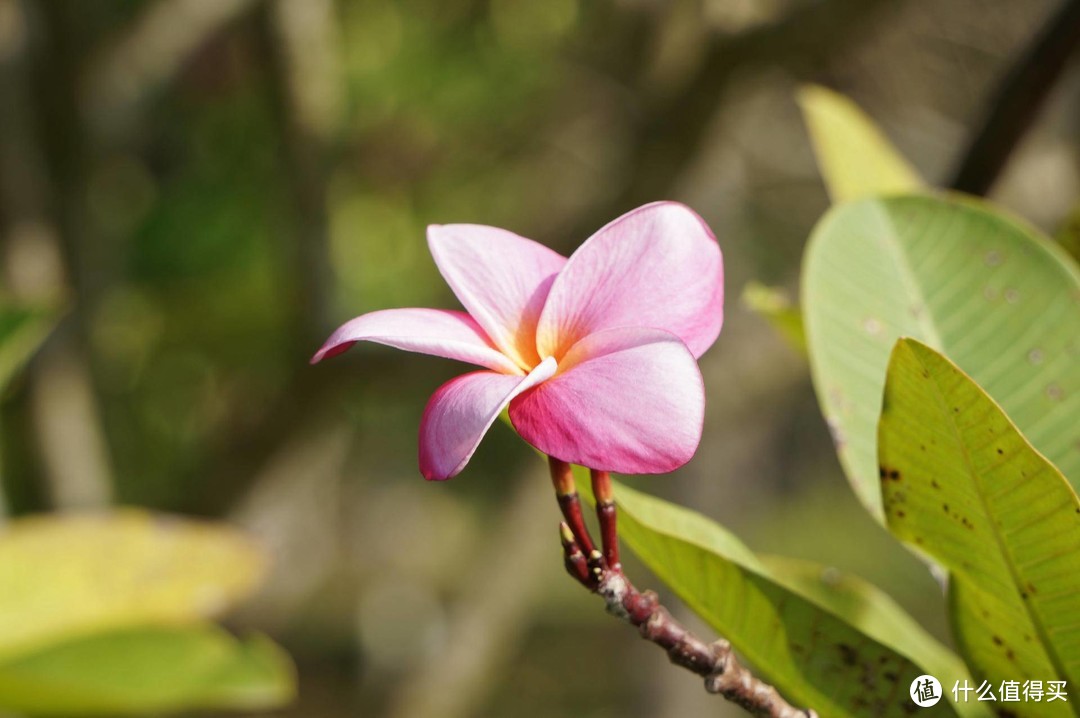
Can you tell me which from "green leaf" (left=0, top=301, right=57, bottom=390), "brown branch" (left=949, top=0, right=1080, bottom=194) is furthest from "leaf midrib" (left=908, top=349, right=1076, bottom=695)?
"green leaf" (left=0, top=301, right=57, bottom=390)

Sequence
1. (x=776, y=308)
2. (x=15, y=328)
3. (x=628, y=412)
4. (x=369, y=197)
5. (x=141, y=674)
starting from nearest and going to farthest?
(x=628, y=412) → (x=776, y=308) → (x=141, y=674) → (x=15, y=328) → (x=369, y=197)

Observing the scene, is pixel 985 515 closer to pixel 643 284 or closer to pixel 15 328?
pixel 643 284

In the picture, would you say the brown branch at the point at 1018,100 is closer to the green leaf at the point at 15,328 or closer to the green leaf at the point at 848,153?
the green leaf at the point at 848,153

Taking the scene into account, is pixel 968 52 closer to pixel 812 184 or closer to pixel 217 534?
pixel 812 184

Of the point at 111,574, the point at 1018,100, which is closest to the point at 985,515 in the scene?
the point at 1018,100

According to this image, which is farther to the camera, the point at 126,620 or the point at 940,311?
the point at 126,620

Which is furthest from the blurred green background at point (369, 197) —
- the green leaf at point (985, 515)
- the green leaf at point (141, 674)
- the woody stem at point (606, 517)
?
the green leaf at point (141, 674)

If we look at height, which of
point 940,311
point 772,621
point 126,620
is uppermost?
point 940,311
